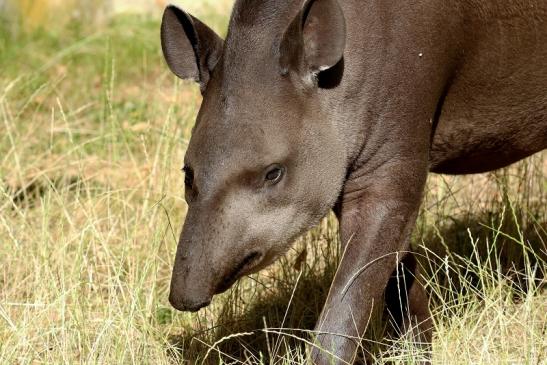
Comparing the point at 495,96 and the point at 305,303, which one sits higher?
the point at 495,96

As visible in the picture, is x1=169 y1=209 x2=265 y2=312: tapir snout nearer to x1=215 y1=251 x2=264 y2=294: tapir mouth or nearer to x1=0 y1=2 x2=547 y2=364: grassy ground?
x1=215 y1=251 x2=264 y2=294: tapir mouth

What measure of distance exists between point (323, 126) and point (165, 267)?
1.83m

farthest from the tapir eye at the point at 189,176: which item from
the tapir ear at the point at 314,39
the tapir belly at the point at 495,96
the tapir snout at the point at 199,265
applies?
the tapir belly at the point at 495,96

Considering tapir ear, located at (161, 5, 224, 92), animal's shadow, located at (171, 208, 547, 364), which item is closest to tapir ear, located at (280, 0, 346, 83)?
tapir ear, located at (161, 5, 224, 92)

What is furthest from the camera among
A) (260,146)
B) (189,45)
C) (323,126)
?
(189,45)

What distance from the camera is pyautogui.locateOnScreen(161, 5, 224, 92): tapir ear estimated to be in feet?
13.8

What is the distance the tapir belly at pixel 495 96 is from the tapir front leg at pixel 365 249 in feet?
1.01

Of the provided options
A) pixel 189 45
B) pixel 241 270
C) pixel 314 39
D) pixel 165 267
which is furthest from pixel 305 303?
pixel 314 39

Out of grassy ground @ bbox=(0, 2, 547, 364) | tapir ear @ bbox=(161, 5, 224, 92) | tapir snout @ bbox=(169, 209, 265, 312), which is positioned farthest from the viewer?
grassy ground @ bbox=(0, 2, 547, 364)

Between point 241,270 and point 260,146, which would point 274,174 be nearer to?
point 260,146

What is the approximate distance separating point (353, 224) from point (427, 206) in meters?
1.84

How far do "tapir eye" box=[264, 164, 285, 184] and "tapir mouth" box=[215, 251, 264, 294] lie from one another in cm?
25

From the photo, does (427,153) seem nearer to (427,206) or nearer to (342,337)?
(342,337)

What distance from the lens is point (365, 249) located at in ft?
13.4
